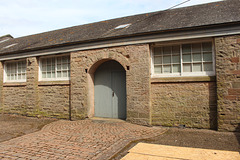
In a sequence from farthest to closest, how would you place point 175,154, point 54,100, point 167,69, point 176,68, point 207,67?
1. point 54,100
2. point 167,69
3. point 176,68
4. point 207,67
5. point 175,154

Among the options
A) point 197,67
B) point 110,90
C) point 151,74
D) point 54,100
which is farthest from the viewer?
point 54,100

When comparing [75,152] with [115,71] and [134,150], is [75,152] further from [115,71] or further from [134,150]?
[115,71]

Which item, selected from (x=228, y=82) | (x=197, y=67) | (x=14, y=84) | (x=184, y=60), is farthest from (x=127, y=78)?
(x=14, y=84)

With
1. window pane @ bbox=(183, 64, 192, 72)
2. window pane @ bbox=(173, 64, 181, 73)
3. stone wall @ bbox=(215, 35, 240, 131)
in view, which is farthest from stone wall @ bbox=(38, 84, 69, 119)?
stone wall @ bbox=(215, 35, 240, 131)

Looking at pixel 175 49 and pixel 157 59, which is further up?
pixel 175 49

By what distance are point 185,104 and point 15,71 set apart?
888 cm

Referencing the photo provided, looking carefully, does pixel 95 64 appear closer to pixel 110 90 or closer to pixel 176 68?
pixel 110 90

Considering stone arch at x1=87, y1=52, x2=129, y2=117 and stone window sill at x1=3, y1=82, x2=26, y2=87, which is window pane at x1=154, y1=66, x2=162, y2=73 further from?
stone window sill at x1=3, y1=82, x2=26, y2=87

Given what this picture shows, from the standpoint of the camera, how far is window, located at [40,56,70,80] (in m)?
8.39

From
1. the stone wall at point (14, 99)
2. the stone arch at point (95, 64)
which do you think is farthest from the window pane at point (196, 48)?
the stone wall at point (14, 99)

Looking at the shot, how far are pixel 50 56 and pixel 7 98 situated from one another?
3637mm

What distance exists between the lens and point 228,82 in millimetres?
5633

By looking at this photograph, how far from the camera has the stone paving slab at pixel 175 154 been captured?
3.68 meters

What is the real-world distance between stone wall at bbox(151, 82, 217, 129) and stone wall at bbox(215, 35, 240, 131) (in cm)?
25
